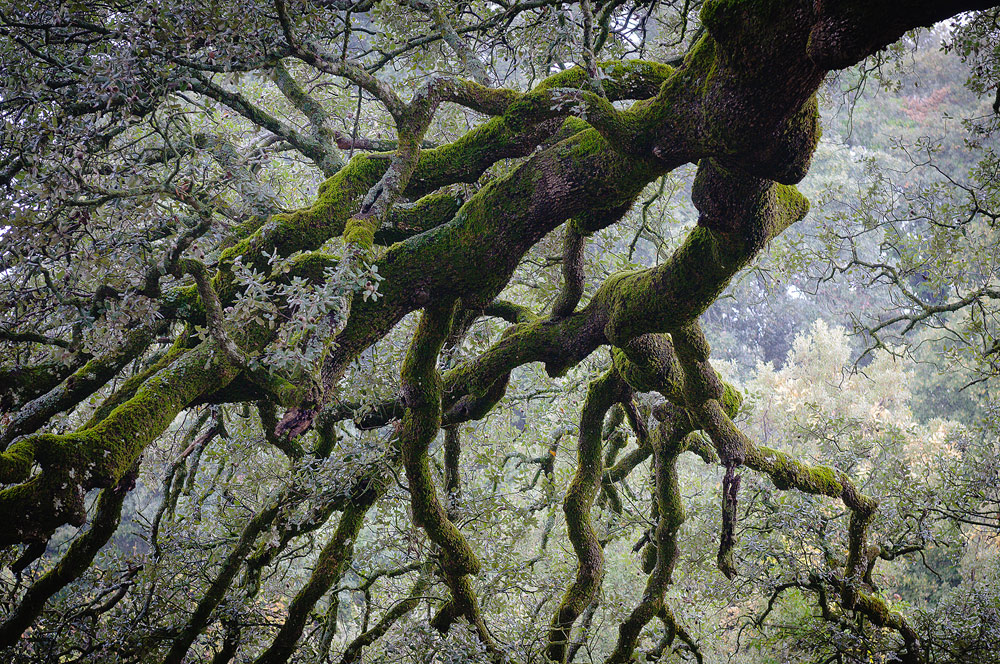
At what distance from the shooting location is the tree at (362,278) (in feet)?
9.53

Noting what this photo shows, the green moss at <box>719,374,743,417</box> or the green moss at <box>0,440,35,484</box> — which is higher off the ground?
the green moss at <box>719,374,743,417</box>

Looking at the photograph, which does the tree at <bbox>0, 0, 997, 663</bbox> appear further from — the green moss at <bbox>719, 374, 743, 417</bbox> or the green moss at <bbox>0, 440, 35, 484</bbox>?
the green moss at <bbox>719, 374, 743, 417</bbox>

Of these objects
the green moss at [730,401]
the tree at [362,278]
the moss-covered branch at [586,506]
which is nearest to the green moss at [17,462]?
the tree at [362,278]

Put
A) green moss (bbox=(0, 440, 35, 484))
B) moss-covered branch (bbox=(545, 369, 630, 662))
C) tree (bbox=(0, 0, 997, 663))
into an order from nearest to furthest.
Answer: green moss (bbox=(0, 440, 35, 484)) → tree (bbox=(0, 0, 997, 663)) → moss-covered branch (bbox=(545, 369, 630, 662))

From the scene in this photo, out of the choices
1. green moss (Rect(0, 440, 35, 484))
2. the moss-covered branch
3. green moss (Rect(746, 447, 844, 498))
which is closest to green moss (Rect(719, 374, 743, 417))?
green moss (Rect(746, 447, 844, 498))

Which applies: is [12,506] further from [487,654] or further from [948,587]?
[948,587]

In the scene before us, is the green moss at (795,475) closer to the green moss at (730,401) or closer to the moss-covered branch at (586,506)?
the green moss at (730,401)

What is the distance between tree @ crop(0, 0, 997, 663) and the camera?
2.90 metres

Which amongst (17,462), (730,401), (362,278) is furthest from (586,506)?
(17,462)

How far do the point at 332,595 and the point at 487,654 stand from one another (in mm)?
2033

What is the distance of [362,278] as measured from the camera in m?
2.96

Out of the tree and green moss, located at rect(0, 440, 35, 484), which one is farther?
the tree

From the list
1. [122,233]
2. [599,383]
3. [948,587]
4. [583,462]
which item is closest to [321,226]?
[122,233]

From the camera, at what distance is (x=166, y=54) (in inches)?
138
